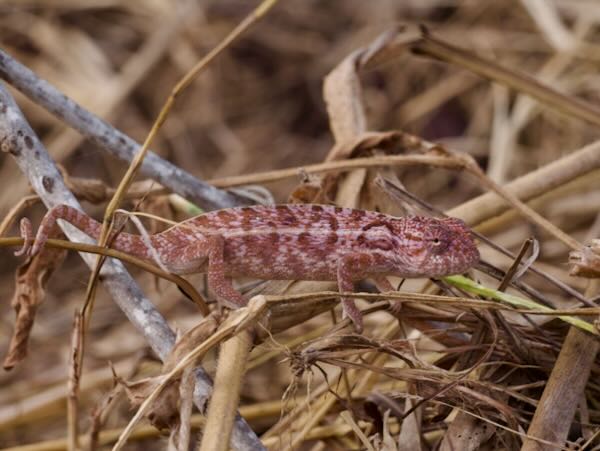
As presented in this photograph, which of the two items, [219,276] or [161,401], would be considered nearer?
[161,401]

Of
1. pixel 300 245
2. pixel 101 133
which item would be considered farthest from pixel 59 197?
pixel 300 245

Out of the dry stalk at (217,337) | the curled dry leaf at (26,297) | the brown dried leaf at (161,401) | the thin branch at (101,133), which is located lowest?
the brown dried leaf at (161,401)

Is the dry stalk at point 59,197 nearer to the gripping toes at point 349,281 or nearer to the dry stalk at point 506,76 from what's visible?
the gripping toes at point 349,281

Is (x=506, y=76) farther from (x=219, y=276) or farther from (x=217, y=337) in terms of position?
(x=217, y=337)

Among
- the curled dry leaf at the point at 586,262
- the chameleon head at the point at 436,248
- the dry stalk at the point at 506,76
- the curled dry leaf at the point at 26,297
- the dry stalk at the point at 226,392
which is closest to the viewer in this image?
the dry stalk at the point at 226,392

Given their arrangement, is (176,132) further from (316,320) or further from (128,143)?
(128,143)

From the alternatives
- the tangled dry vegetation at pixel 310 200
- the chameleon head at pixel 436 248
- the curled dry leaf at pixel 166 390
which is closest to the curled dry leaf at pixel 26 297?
the tangled dry vegetation at pixel 310 200

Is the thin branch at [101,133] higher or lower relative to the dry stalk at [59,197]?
higher
